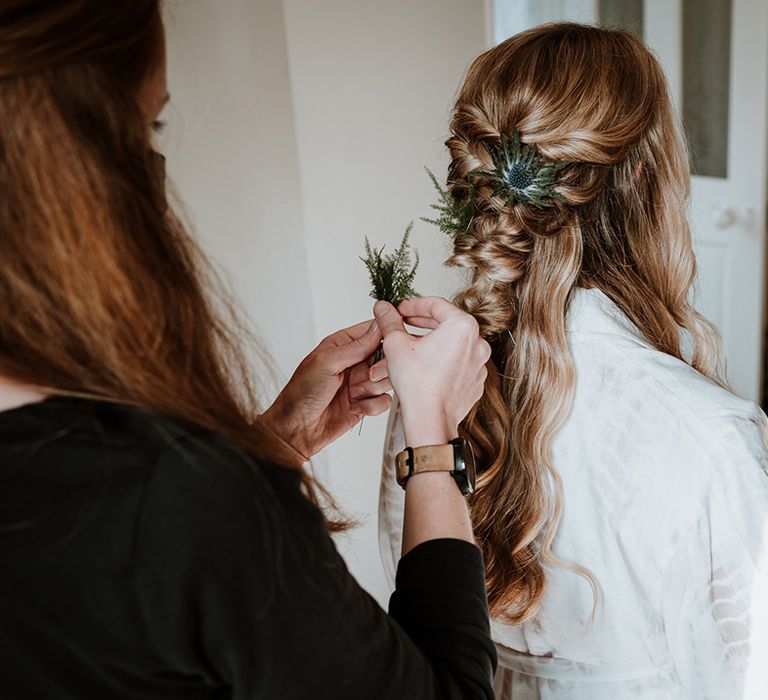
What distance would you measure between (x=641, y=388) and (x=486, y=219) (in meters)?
0.29


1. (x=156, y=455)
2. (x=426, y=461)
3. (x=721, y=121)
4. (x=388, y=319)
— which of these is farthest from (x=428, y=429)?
(x=721, y=121)

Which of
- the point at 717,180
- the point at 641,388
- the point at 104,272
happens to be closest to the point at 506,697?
the point at 641,388

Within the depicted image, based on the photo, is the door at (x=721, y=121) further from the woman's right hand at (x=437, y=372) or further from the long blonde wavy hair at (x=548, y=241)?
the woman's right hand at (x=437, y=372)

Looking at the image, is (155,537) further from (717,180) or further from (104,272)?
(717,180)

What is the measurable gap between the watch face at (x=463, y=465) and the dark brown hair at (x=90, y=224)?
0.23 m

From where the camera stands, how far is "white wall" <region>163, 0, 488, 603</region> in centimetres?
165

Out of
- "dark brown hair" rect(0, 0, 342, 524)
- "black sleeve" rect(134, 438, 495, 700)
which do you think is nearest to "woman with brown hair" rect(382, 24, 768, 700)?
"black sleeve" rect(134, 438, 495, 700)

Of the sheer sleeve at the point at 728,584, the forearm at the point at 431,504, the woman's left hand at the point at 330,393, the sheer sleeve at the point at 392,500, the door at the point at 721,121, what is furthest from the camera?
the door at the point at 721,121

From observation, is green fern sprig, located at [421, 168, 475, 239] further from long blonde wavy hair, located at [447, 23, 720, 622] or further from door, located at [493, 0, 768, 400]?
door, located at [493, 0, 768, 400]

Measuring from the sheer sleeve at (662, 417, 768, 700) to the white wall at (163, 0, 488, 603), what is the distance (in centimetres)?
85

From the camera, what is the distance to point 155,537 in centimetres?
54

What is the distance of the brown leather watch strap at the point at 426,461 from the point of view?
784 millimetres

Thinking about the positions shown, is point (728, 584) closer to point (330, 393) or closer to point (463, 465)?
point (463, 465)

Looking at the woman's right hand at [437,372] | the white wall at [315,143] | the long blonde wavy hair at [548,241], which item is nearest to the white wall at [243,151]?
the white wall at [315,143]
